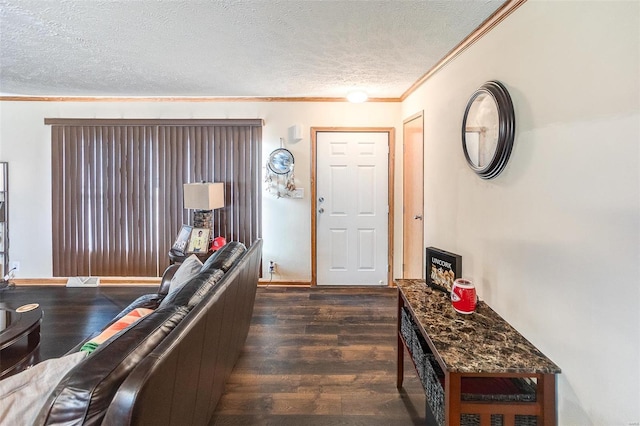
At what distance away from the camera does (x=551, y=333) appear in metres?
1.29

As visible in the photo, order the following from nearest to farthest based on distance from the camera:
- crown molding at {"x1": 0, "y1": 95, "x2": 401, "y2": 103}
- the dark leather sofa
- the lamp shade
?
1. the dark leather sofa
2. the lamp shade
3. crown molding at {"x1": 0, "y1": 95, "x2": 401, "y2": 103}

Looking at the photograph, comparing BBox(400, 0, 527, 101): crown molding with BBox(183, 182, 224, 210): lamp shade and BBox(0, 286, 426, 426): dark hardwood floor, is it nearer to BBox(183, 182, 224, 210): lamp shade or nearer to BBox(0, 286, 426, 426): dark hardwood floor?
BBox(0, 286, 426, 426): dark hardwood floor

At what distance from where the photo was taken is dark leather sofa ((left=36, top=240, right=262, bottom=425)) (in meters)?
0.73

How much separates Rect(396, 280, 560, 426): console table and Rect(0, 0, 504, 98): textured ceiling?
1.74 meters

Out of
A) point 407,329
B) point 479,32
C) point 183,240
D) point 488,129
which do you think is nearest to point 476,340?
point 407,329

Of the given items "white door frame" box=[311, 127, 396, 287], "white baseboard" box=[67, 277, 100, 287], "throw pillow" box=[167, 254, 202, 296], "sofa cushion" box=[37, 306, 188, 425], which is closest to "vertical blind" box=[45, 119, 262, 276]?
"white baseboard" box=[67, 277, 100, 287]

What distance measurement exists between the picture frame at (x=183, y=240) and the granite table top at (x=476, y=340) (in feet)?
8.15

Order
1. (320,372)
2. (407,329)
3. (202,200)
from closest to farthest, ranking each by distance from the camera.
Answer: (407,329), (320,372), (202,200)

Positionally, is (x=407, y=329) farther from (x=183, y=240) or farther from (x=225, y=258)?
(x=183, y=240)

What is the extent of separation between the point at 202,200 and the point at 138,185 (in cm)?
110

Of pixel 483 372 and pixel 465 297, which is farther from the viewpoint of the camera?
pixel 465 297

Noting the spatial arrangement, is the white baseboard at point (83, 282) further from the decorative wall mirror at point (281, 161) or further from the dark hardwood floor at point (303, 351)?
the decorative wall mirror at point (281, 161)

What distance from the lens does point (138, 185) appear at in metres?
3.70

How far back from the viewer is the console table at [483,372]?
114 cm
